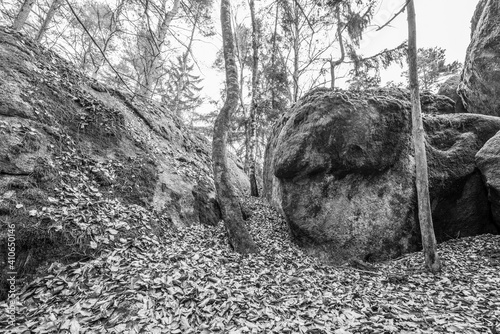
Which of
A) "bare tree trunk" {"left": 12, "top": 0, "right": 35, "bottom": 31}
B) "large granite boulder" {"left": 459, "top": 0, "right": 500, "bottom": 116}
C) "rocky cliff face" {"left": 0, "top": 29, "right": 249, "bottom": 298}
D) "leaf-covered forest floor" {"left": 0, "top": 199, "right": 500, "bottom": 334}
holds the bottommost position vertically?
"leaf-covered forest floor" {"left": 0, "top": 199, "right": 500, "bottom": 334}

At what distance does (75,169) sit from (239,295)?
395 cm

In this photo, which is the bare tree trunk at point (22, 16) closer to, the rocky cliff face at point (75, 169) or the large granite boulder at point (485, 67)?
the rocky cliff face at point (75, 169)

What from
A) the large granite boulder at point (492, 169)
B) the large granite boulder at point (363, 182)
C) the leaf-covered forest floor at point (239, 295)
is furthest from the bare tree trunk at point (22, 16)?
the large granite boulder at point (492, 169)

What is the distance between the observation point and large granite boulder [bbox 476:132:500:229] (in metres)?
5.89

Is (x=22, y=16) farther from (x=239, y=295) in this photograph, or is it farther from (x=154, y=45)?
(x=239, y=295)

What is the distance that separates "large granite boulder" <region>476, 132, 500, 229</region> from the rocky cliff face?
7.15 metres

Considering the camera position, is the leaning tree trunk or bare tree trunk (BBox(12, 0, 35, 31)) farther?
bare tree trunk (BBox(12, 0, 35, 31))

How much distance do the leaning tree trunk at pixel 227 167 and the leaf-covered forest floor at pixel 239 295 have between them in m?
0.37

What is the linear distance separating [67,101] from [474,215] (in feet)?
35.3

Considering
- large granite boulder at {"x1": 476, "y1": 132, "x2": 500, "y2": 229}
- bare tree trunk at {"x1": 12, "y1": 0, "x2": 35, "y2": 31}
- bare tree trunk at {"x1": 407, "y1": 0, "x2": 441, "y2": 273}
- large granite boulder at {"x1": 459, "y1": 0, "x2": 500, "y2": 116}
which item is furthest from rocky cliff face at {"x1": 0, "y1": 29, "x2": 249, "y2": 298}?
large granite boulder at {"x1": 459, "y1": 0, "x2": 500, "y2": 116}

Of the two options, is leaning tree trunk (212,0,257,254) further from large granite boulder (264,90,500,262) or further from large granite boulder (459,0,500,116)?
large granite boulder (459,0,500,116)

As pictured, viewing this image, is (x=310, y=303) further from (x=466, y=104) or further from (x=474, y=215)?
(x=466, y=104)

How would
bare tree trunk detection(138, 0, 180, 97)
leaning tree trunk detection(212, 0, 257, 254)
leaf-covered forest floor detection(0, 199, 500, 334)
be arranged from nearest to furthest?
bare tree trunk detection(138, 0, 180, 97) → leaf-covered forest floor detection(0, 199, 500, 334) → leaning tree trunk detection(212, 0, 257, 254)

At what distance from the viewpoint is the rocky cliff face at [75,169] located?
3535 mm
